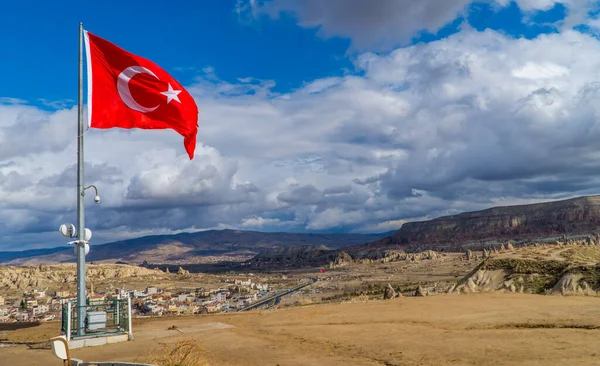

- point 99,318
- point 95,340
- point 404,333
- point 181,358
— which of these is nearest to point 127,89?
point 99,318

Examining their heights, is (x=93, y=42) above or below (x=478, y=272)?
above

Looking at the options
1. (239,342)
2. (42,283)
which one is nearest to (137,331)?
(239,342)

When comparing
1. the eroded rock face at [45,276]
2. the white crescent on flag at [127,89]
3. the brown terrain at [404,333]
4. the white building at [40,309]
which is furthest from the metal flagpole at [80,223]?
the eroded rock face at [45,276]

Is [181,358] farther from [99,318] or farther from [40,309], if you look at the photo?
[40,309]

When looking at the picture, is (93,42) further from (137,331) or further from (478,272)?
(478,272)

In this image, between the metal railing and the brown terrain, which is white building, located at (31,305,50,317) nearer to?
the brown terrain

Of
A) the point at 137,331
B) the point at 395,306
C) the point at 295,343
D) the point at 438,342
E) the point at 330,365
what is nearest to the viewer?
the point at 330,365

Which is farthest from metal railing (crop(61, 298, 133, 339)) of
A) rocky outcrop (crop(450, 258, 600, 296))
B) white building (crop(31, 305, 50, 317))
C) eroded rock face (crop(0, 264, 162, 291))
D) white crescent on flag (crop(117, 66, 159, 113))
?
eroded rock face (crop(0, 264, 162, 291))

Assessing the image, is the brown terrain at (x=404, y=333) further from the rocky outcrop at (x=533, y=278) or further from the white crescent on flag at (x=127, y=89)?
the white crescent on flag at (x=127, y=89)
